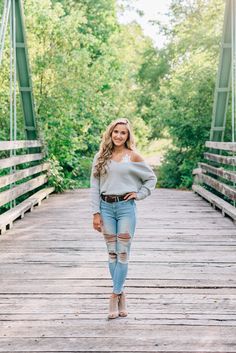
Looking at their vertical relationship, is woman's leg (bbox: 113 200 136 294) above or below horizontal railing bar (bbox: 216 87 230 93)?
below

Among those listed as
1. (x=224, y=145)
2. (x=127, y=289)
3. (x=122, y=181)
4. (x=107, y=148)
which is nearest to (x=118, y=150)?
(x=107, y=148)

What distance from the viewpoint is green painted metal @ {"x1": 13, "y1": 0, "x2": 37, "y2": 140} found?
32.5ft

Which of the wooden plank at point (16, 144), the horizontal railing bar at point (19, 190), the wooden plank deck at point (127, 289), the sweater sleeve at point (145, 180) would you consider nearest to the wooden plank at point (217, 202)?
the wooden plank deck at point (127, 289)

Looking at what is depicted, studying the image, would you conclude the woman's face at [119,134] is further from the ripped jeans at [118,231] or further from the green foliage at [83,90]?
the green foliage at [83,90]

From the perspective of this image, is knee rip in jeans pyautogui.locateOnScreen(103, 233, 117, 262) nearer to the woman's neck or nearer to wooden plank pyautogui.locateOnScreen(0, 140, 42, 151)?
the woman's neck

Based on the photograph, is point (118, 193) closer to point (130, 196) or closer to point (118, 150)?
point (130, 196)

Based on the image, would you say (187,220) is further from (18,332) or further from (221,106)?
(18,332)

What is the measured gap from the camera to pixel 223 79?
11.0 meters

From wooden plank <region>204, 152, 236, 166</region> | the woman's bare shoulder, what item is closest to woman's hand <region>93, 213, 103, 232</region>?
the woman's bare shoulder

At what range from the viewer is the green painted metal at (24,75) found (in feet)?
32.5

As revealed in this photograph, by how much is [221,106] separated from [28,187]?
4101 millimetres

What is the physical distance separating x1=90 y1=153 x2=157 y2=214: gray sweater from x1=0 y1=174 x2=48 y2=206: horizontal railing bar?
392 cm

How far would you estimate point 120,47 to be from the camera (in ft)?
84.4

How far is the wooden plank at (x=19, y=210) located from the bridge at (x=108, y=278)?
1.1 inches
